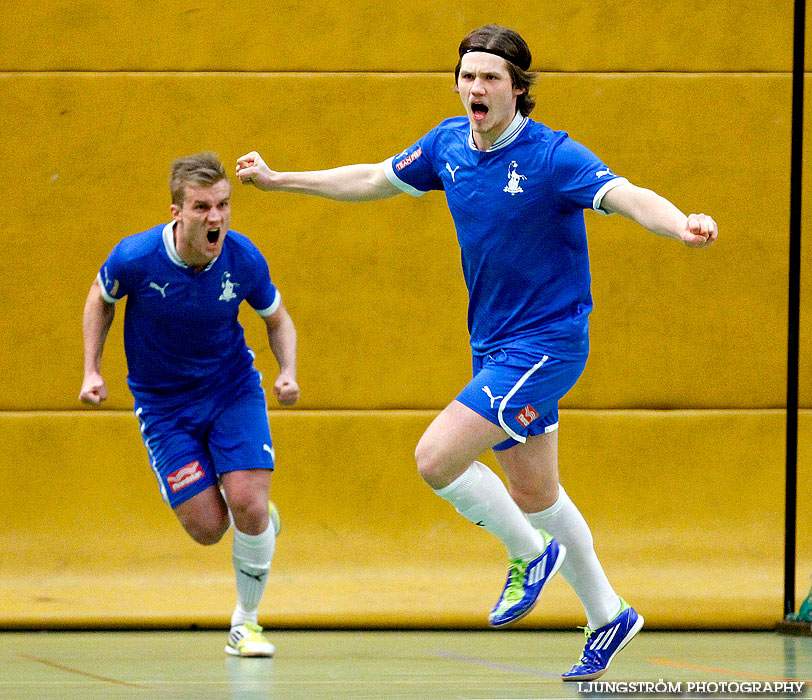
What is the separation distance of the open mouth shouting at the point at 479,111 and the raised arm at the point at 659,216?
518 mm

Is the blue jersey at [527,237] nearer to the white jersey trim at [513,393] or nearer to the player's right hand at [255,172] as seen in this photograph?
the white jersey trim at [513,393]

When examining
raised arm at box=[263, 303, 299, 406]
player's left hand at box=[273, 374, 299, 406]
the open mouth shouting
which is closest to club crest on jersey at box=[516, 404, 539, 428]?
the open mouth shouting

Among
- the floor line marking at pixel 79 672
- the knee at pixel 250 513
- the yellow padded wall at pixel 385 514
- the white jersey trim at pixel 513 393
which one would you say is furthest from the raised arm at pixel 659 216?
the yellow padded wall at pixel 385 514

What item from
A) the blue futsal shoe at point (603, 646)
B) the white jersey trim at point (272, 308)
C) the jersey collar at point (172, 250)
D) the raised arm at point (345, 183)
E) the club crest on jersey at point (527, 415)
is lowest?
the blue futsal shoe at point (603, 646)

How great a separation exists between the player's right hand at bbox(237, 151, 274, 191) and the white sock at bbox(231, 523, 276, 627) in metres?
1.53

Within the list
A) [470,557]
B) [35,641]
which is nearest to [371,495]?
[470,557]

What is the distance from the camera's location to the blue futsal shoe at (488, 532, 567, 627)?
13.8 ft

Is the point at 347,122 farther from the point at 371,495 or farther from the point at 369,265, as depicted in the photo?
the point at 371,495

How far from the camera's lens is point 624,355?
254 inches

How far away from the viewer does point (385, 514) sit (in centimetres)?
641

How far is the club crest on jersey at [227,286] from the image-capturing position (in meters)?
5.09

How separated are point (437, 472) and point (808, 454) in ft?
9.91

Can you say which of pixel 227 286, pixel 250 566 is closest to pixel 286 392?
pixel 227 286

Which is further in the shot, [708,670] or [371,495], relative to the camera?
[371,495]
